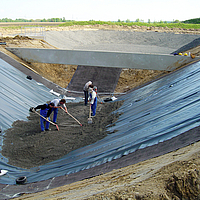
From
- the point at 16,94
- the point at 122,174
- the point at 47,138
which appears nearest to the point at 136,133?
the point at 122,174

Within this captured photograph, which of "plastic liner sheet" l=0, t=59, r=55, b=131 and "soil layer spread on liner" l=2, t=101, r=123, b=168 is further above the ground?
"plastic liner sheet" l=0, t=59, r=55, b=131

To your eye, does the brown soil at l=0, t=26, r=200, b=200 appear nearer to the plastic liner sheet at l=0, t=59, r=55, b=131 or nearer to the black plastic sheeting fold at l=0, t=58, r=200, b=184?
the black plastic sheeting fold at l=0, t=58, r=200, b=184

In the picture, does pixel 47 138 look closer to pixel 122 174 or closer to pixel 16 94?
pixel 16 94

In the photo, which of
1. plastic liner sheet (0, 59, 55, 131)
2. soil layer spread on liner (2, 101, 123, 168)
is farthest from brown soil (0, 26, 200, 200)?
plastic liner sheet (0, 59, 55, 131)

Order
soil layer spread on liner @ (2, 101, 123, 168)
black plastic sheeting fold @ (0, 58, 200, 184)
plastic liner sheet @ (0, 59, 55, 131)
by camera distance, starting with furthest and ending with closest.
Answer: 1. plastic liner sheet @ (0, 59, 55, 131)
2. soil layer spread on liner @ (2, 101, 123, 168)
3. black plastic sheeting fold @ (0, 58, 200, 184)

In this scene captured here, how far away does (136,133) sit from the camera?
21.3 feet

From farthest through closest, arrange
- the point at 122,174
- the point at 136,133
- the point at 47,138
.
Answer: the point at 47,138 → the point at 136,133 → the point at 122,174

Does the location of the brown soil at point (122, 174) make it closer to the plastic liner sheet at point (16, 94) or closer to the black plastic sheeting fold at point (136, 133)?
the black plastic sheeting fold at point (136, 133)

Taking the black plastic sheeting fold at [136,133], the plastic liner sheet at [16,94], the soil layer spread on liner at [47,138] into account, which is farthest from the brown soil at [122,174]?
the plastic liner sheet at [16,94]

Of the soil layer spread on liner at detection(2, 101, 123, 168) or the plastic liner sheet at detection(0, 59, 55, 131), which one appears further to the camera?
the plastic liner sheet at detection(0, 59, 55, 131)

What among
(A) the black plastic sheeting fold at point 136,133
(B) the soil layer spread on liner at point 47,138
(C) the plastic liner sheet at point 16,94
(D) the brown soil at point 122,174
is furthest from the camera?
(C) the plastic liner sheet at point 16,94

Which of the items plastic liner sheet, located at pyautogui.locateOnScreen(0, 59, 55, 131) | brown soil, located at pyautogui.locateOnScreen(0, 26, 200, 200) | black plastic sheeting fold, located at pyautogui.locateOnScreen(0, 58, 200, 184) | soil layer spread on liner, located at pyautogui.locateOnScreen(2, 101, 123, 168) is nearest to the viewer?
brown soil, located at pyautogui.locateOnScreen(0, 26, 200, 200)

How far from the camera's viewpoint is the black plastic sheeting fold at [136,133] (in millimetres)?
5707

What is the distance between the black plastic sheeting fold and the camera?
5.71 m
